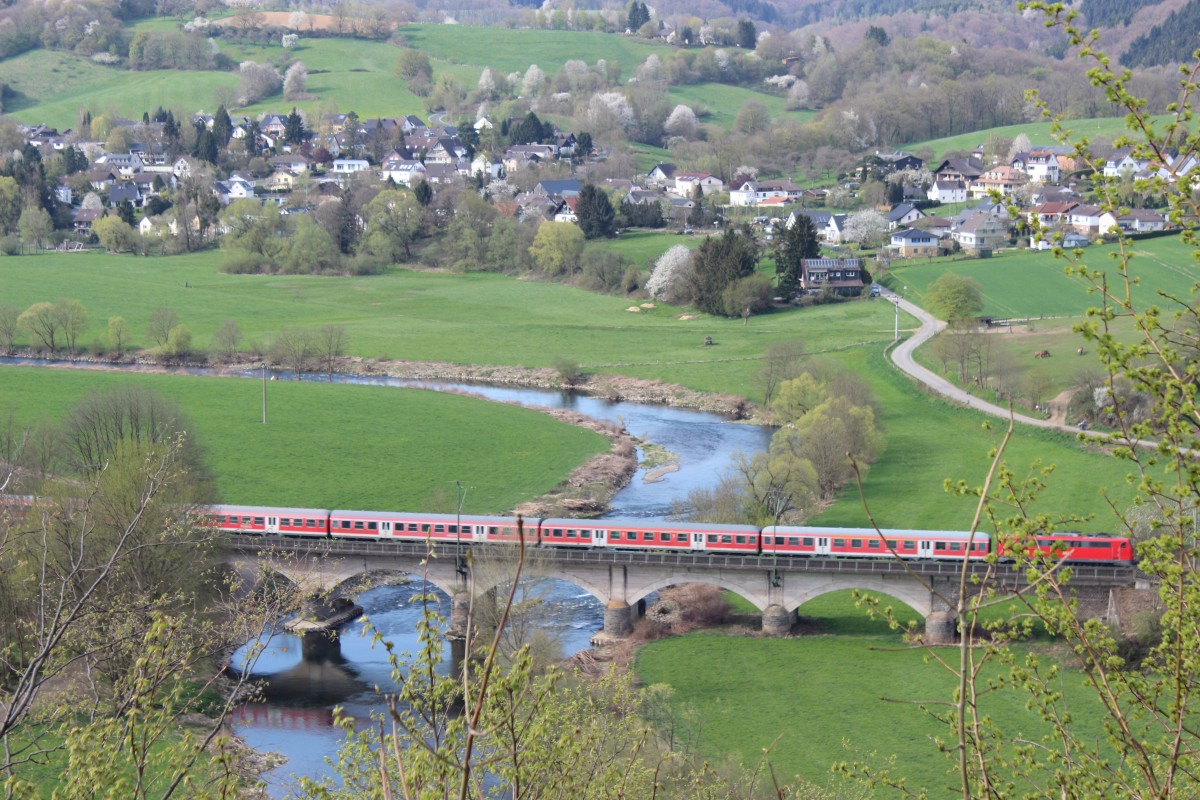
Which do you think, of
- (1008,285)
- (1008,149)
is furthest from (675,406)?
(1008,149)

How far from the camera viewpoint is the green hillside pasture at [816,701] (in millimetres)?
36469

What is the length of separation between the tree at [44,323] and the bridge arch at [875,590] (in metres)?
64.6

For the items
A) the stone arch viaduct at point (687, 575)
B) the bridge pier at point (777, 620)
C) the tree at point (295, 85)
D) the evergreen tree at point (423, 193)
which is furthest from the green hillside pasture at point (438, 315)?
the tree at point (295, 85)

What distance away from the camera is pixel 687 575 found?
4684 cm

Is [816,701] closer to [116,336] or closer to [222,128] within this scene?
[116,336]

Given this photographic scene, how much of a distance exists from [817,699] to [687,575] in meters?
7.73

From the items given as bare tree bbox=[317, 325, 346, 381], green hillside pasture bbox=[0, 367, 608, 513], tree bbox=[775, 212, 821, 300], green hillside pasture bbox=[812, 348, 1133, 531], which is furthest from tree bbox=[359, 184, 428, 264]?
green hillside pasture bbox=[812, 348, 1133, 531]

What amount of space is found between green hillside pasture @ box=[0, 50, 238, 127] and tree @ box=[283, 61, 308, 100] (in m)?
7.48

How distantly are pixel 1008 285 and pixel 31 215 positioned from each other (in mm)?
91501

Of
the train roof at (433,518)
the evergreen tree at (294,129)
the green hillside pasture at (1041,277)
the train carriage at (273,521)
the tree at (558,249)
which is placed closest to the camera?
the train roof at (433,518)

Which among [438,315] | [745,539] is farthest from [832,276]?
[745,539]

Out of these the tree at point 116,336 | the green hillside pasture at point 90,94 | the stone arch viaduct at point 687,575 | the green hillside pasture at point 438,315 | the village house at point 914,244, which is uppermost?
the green hillside pasture at point 90,94

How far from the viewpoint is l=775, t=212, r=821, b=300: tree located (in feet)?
349

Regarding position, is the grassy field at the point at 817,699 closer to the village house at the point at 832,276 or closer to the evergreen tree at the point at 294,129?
the village house at the point at 832,276
